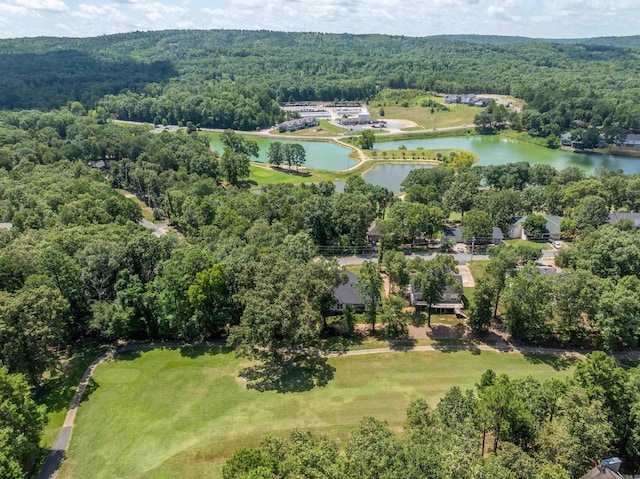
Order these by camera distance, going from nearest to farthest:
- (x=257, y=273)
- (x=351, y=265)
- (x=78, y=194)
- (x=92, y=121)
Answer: (x=257, y=273), (x=351, y=265), (x=78, y=194), (x=92, y=121)

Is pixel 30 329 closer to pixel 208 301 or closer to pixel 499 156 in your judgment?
pixel 208 301

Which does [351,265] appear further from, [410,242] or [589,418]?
[589,418]

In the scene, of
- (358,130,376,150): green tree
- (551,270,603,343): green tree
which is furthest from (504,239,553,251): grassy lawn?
(358,130,376,150): green tree

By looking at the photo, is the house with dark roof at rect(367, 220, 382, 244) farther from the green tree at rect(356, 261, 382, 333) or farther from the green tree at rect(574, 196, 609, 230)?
the green tree at rect(574, 196, 609, 230)

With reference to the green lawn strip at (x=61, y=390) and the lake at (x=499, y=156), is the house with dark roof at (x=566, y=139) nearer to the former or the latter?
the lake at (x=499, y=156)

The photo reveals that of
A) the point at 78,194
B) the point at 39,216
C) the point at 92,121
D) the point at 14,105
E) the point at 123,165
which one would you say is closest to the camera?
the point at 39,216

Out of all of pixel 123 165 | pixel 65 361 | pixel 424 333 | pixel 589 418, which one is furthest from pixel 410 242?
pixel 123 165
